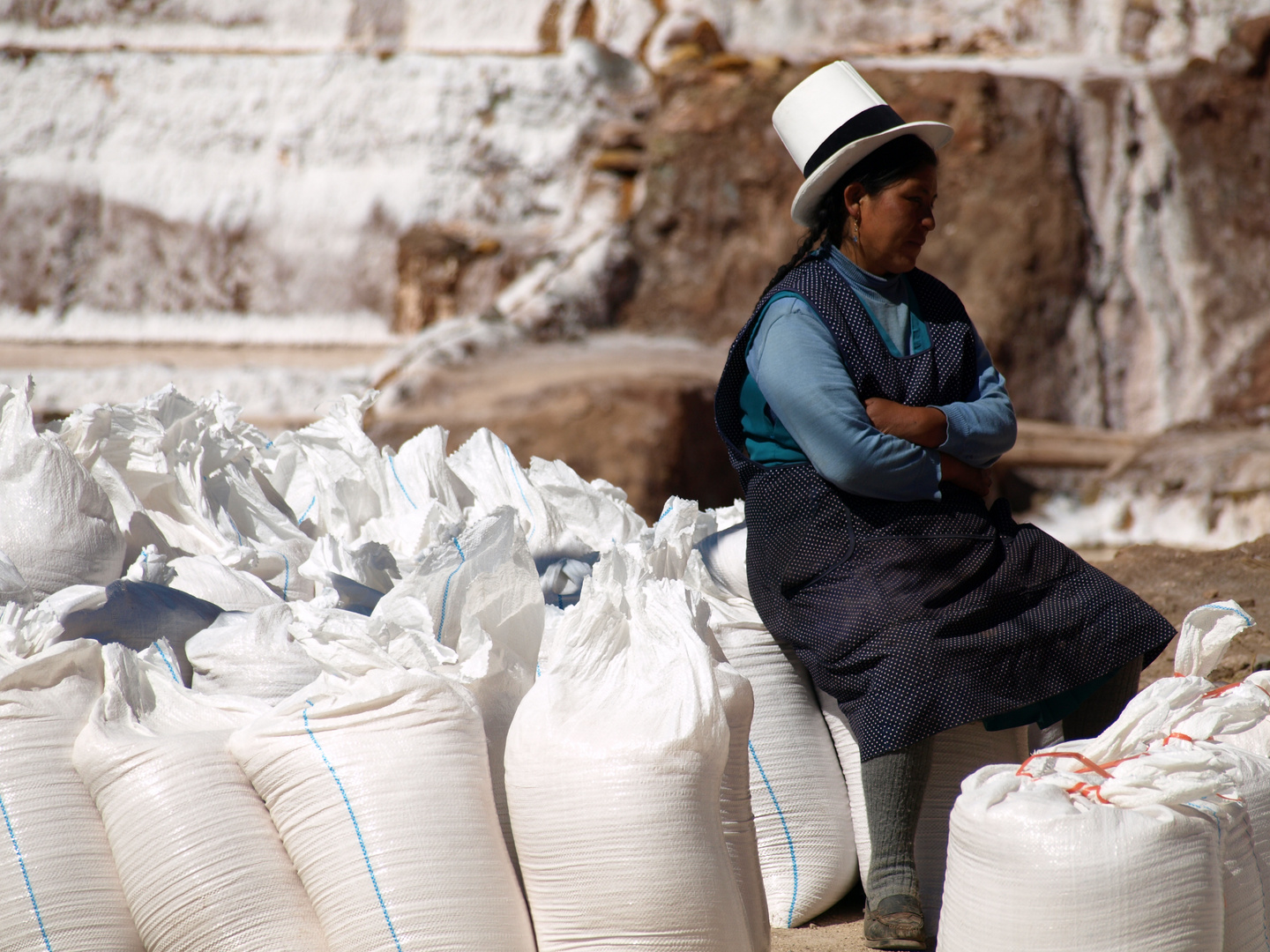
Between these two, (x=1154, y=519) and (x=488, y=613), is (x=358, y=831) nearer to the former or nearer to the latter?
(x=488, y=613)

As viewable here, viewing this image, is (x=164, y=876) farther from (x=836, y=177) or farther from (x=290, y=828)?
(x=836, y=177)

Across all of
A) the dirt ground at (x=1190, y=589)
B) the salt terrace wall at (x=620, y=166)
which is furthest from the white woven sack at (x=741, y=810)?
the salt terrace wall at (x=620, y=166)

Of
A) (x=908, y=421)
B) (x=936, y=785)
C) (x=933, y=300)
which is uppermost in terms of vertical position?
(x=933, y=300)

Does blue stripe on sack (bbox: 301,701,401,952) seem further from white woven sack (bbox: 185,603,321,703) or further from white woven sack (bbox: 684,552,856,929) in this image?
white woven sack (bbox: 684,552,856,929)

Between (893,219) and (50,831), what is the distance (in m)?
1.56

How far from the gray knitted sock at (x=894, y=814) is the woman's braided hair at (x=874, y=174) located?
78cm

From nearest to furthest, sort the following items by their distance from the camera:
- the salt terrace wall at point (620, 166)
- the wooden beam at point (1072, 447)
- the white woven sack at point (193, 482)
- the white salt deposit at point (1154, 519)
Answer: the white woven sack at point (193, 482), the white salt deposit at point (1154, 519), the wooden beam at point (1072, 447), the salt terrace wall at point (620, 166)

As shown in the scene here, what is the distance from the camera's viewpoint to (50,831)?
1.56m

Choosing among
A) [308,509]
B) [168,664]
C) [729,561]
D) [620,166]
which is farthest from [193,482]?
[620,166]

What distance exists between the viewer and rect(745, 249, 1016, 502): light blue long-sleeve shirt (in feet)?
5.86

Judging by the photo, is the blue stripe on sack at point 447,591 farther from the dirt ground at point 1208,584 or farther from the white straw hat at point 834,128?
the dirt ground at point 1208,584

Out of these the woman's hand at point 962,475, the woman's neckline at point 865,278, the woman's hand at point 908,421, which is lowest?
the woman's hand at point 962,475

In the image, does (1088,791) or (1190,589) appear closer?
(1088,791)

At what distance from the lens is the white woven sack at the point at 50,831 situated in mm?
1505
